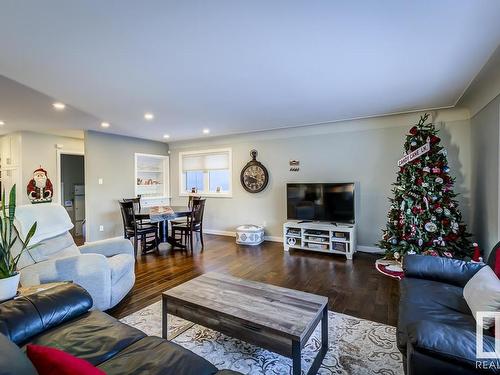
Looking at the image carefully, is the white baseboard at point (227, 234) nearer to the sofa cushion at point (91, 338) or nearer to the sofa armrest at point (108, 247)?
the sofa armrest at point (108, 247)

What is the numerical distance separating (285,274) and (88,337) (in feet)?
8.76

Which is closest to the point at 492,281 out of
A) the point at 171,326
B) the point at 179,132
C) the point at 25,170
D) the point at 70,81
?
the point at 171,326

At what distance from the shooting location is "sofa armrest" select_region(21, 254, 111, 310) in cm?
Result: 224

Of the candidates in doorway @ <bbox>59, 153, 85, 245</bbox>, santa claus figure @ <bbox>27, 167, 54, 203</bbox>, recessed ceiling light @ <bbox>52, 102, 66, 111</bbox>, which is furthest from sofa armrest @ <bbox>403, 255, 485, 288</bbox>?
doorway @ <bbox>59, 153, 85, 245</bbox>

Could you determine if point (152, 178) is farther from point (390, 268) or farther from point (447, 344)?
point (447, 344)

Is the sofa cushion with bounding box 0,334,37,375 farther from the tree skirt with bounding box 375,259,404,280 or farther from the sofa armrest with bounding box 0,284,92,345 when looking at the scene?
the tree skirt with bounding box 375,259,404,280

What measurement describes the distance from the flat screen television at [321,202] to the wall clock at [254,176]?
2.65ft

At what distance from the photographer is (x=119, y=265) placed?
8.91ft

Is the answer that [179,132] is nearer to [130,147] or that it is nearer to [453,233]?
[130,147]

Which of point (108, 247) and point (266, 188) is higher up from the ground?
point (266, 188)

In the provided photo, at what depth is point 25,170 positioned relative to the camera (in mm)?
5414

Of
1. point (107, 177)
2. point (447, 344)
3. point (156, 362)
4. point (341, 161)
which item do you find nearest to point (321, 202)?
point (341, 161)

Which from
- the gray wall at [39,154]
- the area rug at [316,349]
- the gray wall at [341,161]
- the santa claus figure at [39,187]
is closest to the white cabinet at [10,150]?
the gray wall at [39,154]

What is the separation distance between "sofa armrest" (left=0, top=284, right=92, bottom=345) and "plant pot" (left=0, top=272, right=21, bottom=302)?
0.20 metres
